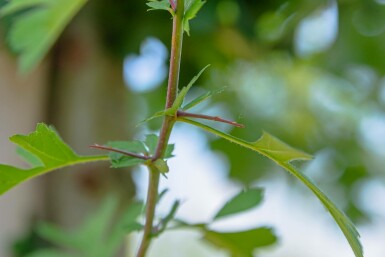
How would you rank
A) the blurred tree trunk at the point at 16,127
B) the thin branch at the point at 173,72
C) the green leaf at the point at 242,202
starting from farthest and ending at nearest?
the blurred tree trunk at the point at 16,127 → the green leaf at the point at 242,202 → the thin branch at the point at 173,72

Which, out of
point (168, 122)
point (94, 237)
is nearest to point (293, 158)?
point (168, 122)

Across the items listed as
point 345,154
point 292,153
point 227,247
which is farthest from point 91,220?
point 345,154

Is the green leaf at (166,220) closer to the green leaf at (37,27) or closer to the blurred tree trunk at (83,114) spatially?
the green leaf at (37,27)

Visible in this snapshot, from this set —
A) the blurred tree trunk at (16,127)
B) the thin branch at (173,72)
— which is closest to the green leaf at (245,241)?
the thin branch at (173,72)

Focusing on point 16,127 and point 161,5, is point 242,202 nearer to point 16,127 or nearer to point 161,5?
point 161,5

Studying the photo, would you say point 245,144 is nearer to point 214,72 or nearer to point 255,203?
point 255,203

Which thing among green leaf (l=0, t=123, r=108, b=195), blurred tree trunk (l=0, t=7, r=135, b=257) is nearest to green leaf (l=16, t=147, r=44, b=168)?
green leaf (l=0, t=123, r=108, b=195)

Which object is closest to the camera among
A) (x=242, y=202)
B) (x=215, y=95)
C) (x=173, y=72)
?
(x=173, y=72)
